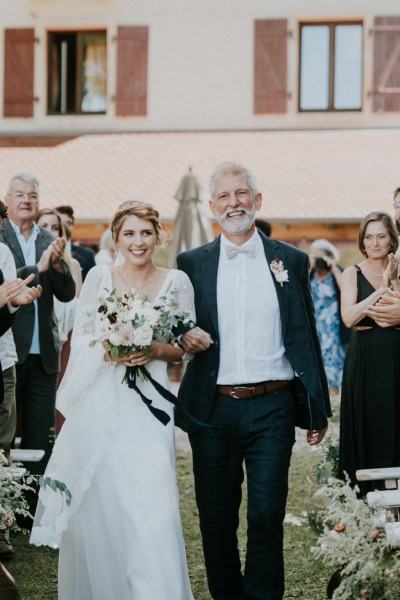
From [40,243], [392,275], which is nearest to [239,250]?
[392,275]

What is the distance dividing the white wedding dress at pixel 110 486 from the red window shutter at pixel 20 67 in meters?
16.1

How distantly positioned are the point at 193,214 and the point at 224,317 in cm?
870

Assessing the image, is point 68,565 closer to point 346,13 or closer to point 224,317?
point 224,317

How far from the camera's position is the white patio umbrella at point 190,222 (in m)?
13.6

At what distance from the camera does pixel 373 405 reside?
6133 millimetres

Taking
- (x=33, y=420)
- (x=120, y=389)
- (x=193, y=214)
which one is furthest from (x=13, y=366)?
(x=193, y=214)

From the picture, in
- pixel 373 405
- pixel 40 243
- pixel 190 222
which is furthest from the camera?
pixel 190 222

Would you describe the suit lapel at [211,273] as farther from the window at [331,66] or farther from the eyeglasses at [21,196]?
the window at [331,66]

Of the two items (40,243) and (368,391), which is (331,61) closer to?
(40,243)

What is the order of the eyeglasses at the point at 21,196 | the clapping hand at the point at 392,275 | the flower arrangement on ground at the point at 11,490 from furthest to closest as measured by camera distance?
1. the eyeglasses at the point at 21,196
2. the clapping hand at the point at 392,275
3. the flower arrangement on ground at the point at 11,490

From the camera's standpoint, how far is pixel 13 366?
265 inches

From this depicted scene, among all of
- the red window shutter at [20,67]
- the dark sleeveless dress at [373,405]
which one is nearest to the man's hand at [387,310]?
the dark sleeveless dress at [373,405]

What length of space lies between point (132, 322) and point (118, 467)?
0.72 m

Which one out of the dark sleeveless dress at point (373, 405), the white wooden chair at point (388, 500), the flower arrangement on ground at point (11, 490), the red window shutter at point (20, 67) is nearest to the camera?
the white wooden chair at point (388, 500)
